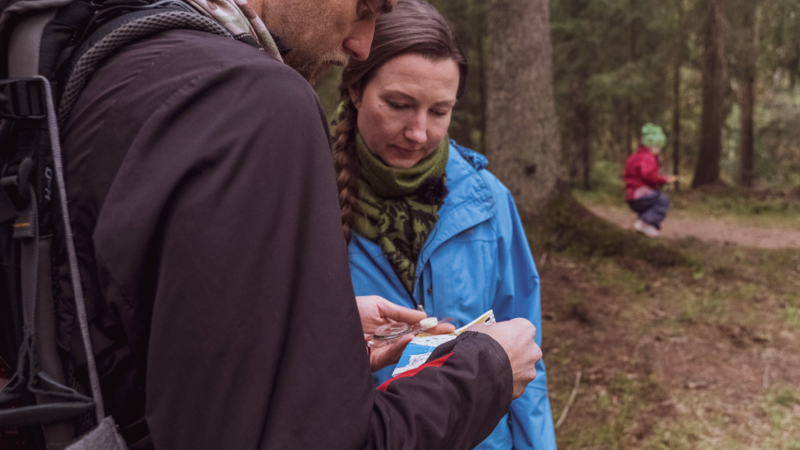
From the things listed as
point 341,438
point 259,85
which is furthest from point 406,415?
point 259,85

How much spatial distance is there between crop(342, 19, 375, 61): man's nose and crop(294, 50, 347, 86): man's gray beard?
25 millimetres

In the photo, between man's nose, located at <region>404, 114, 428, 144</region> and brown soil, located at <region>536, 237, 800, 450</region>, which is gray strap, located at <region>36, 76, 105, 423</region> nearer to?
man's nose, located at <region>404, 114, 428, 144</region>

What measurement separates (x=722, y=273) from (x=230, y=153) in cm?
742

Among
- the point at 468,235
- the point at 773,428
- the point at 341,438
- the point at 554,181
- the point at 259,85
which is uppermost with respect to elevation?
the point at 259,85

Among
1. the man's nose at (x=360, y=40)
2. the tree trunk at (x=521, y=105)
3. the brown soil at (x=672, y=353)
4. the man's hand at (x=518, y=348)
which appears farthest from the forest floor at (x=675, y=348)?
the man's nose at (x=360, y=40)

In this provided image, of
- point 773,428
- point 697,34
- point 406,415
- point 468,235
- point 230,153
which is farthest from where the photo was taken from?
point 697,34

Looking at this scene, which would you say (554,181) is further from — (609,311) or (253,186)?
(253,186)

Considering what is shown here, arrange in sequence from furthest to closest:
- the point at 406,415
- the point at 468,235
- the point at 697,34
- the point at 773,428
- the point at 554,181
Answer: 1. the point at 697,34
2. the point at 554,181
3. the point at 773,428
4. the point at 468,235
5. the point at 406,415

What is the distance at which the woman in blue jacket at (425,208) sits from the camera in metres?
2.11

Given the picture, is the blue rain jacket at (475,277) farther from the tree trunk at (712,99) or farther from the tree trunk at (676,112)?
the tree trunk at (676,112)

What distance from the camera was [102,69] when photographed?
83 centimetres

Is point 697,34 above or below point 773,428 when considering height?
above

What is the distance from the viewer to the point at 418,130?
215 centimetres

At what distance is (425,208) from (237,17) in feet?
4.41
